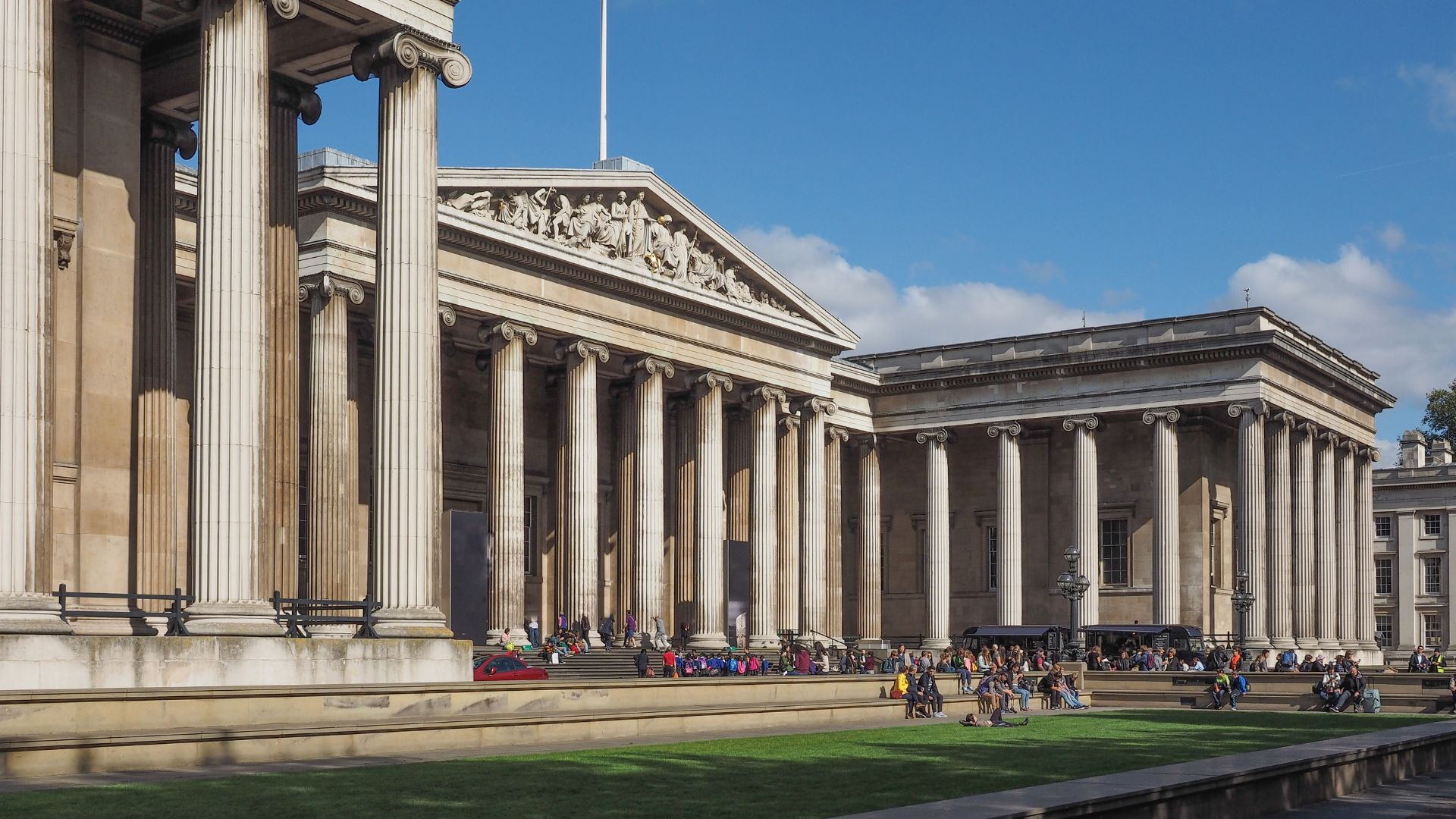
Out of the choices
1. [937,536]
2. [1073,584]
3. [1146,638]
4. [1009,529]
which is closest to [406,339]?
[1073,584]

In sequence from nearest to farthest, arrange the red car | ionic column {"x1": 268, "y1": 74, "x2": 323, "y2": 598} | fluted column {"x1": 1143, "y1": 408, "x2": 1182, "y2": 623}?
ionic column {"x1": 268, "y1": 74, "x2": 323, "y2": 598} → the red car → fluted column {"x1": 1143, "y1": 408, "x2": 1182, "y2": 623}

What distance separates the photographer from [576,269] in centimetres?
5047

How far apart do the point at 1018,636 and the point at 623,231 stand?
22784 millimetres

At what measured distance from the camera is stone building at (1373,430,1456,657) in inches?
Result: 3684

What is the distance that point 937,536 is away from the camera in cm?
6838

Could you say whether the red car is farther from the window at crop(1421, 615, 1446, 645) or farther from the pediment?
the window at crop(1421, 615, 1446, 645)

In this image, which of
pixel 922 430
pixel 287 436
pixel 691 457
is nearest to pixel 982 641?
pixel 922 430

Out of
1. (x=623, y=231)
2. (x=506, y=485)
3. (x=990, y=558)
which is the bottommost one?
(x=990, y=558)

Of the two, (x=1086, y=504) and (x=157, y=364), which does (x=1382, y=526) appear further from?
(x=157, y=364)

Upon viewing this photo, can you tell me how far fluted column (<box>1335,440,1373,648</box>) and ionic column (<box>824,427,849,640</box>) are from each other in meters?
22.2

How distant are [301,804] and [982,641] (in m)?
50.9

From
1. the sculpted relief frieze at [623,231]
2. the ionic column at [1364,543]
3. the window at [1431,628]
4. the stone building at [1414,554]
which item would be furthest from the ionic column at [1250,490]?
the window at [1431,628]

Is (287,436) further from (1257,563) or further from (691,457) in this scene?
(1257,563)

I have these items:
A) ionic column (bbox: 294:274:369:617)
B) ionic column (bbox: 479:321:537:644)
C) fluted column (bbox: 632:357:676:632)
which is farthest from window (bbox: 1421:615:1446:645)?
ionic column (bbox: 294:274:369:617)
